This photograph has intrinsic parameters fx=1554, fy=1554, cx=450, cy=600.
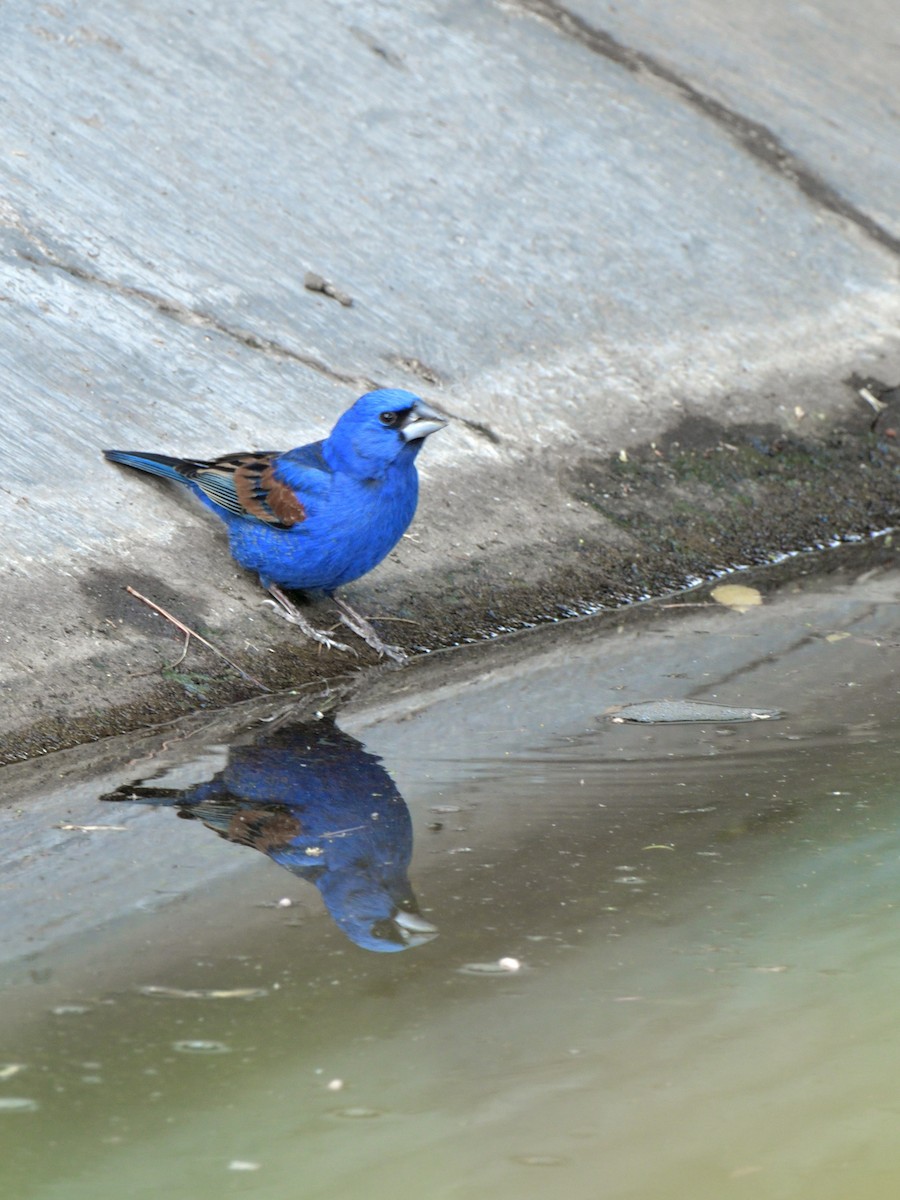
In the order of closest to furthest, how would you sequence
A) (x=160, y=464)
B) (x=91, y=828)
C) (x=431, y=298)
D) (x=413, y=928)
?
(x=413, y=928) → (x=91, y=828) → (x=160, y=464) → (x=431, y=298)

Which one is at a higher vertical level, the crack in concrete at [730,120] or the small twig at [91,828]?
the crack in concrete at [730,120]

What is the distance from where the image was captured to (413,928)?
299cm

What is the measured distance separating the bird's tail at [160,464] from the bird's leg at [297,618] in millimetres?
413

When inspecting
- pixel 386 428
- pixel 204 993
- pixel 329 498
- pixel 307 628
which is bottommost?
pixel 307 628

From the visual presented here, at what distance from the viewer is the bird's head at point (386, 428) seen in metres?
4.39

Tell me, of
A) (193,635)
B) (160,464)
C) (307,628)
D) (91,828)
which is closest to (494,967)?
(91,828)

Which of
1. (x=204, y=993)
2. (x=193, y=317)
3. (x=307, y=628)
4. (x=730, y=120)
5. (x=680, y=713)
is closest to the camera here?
(x=204, y=993)

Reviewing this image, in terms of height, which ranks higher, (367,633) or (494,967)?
(494,967)

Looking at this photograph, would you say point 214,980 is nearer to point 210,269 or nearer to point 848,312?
point 210,269

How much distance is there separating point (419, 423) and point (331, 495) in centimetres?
33

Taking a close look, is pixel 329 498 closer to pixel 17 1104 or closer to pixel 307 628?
pixel 307 628

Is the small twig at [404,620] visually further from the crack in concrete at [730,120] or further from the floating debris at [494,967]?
the crack in concrete at [730,120]

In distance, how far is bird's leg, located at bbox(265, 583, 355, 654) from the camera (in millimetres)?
4566

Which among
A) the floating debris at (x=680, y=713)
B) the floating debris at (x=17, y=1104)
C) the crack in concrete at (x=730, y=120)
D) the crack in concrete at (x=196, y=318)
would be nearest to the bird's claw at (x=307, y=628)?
the floating debris at (x=680, y=713)
